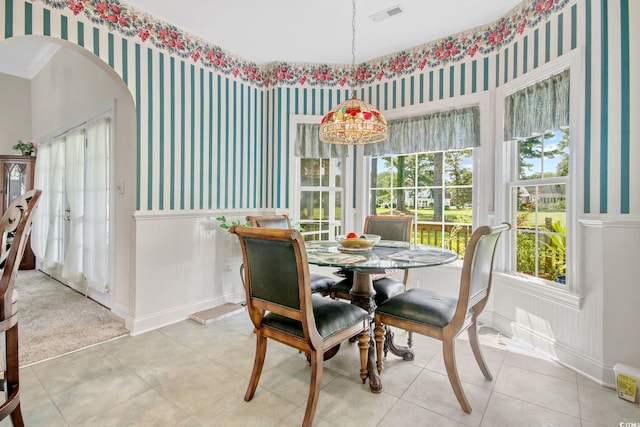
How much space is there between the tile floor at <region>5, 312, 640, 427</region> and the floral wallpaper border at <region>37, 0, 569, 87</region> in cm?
259

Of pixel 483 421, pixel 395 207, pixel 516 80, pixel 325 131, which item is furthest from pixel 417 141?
pixel 483 421

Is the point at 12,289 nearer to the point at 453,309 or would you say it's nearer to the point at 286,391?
the point at 286,391

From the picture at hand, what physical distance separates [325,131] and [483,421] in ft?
6.74

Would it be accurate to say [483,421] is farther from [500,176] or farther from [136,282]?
[136,282]

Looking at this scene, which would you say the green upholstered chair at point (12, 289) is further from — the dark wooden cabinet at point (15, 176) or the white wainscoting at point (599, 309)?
the dark wooden cabinet at point (15, 176)

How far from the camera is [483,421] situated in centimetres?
165

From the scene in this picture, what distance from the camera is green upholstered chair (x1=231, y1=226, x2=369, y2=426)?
61.1 inches

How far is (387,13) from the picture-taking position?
2.80 metres

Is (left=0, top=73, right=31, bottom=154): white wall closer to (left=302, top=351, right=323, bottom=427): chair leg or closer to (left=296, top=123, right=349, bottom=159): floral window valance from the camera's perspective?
(left=296, top=123, right=349, bottom=159): floral window valance

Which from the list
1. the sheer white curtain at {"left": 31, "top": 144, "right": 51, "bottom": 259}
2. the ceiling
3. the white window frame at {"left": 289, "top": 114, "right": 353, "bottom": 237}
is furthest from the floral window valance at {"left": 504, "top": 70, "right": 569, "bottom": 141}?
the sheer white curtain at {"left": 31, "top": 144, "right": 51, "bottom": 259}

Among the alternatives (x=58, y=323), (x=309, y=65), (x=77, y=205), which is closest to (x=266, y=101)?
(x=309, y=65)

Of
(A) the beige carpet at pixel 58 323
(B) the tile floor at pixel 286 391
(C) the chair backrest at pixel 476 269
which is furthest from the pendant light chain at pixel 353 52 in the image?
(A) the beige carpet at pixel 58 323

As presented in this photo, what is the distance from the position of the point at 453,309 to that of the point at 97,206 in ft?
12.1

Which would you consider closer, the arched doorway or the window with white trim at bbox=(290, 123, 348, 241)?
the arched doorway
